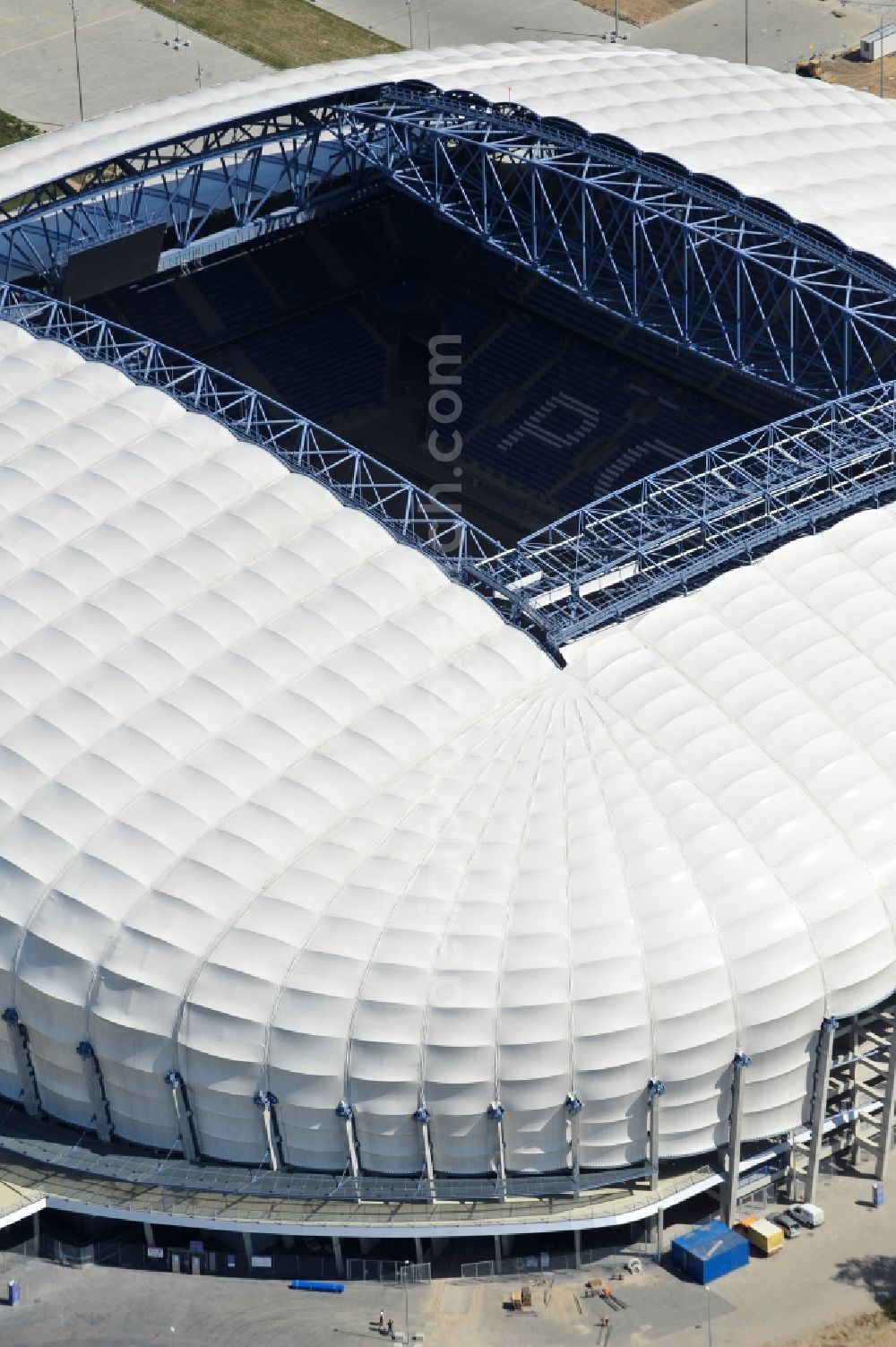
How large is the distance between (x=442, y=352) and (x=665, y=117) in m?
26.1

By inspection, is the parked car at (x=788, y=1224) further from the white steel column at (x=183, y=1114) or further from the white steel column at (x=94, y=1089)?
the white steel column at (x=94, y=1089)

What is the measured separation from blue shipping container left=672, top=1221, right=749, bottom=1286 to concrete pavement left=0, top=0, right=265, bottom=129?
369 feet

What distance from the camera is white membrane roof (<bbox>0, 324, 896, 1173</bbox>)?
3049 inches

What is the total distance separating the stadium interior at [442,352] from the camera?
12725 cm

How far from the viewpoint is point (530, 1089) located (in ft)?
254

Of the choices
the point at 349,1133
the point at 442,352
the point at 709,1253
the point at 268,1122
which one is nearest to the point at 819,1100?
the point at 709,1253

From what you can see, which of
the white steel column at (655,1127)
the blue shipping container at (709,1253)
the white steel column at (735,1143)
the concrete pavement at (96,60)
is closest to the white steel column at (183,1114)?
the white steel column at (655,1127)

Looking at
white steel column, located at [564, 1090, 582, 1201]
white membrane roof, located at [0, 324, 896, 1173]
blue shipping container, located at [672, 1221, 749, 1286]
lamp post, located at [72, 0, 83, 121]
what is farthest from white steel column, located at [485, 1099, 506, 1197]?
lamp post, located at [72, 0, 83, 121]

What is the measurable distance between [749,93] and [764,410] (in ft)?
54.1

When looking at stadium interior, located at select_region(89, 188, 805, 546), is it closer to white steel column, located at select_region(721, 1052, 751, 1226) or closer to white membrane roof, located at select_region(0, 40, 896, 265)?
white membrane roof, located at select_region(0, 40, 896, 265)

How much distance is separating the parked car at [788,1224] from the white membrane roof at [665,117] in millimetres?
45445

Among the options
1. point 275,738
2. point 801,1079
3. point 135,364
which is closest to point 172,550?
point 275,738

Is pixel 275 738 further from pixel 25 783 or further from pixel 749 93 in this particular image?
pixel 749 93

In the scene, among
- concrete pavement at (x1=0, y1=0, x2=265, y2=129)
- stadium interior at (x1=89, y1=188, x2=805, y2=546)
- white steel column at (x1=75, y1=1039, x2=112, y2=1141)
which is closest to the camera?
white steel column at (x1=75, y1=1039, x2=112, y2=1141)
